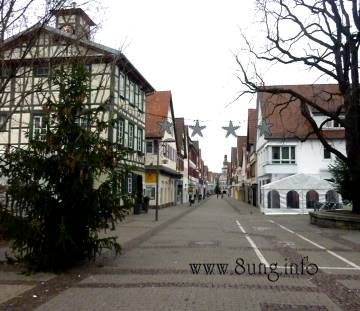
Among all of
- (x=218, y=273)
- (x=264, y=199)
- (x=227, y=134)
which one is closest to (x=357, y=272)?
(x=218, y=273)

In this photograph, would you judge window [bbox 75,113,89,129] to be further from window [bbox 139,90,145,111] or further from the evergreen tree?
window [bbox 139,90,145,111]

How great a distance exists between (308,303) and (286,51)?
19.8 meters

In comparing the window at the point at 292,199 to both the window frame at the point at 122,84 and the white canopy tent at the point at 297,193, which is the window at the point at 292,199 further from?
the window frame at the point at 122,84

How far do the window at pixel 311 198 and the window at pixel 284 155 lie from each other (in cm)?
543

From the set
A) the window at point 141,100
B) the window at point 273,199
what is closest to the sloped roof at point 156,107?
the window at point 141,100

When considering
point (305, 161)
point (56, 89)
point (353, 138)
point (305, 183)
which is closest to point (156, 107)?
point (305, 161)

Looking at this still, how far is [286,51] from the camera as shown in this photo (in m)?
26.3

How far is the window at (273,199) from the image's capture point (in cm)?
4094

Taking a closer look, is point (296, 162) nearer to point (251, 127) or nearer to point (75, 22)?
point (251, 127)

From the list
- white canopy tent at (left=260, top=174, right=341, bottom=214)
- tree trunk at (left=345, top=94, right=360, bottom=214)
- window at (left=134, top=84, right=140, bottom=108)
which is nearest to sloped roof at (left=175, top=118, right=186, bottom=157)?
white canopy tent at (left=260, top=174, right=341, bottom=214)

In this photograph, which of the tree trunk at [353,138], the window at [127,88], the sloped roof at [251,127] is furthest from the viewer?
the sloped roof at [251,127]

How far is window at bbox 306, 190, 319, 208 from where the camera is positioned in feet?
133

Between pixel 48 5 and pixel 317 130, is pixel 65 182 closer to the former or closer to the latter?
pixel 48 5

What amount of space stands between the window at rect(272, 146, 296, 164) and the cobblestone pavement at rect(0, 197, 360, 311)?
98.1 feet
